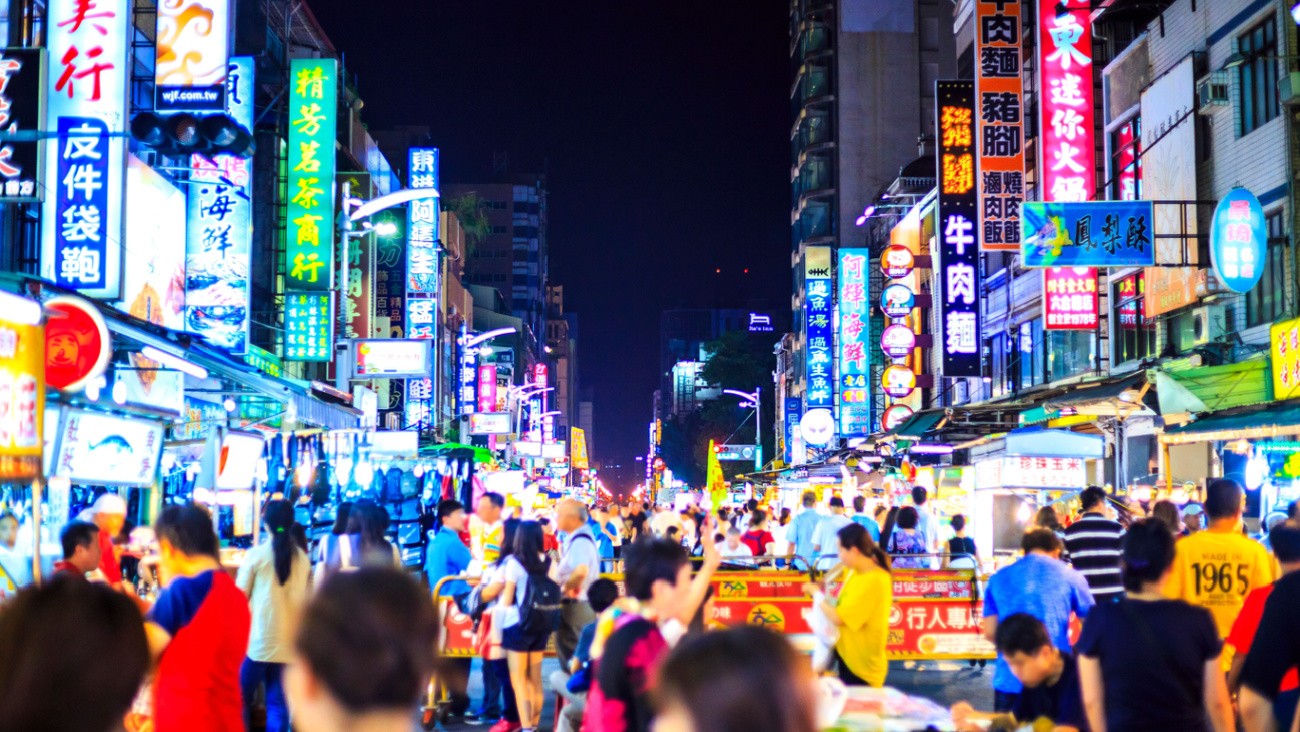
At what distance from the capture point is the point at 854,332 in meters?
52.6

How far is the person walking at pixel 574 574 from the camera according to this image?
10633mm

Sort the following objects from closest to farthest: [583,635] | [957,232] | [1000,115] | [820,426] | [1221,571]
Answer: [583,635], [1221,571], [1000,115], [957,232], [820,426]

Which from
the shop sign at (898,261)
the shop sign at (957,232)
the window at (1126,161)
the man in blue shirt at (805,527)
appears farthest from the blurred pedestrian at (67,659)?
the shop sign at (898,261)

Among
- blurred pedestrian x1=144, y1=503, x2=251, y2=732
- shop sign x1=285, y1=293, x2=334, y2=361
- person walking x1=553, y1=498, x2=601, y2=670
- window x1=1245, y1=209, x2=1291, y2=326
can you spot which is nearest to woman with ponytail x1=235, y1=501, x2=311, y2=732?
person walking x1=553, y1=498, x2=601, y2=670

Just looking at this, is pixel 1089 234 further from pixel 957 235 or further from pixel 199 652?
pixel 199 652

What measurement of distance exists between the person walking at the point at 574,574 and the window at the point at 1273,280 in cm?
1212

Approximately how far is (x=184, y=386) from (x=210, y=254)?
6318mm

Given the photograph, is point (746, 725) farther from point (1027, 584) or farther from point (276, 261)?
point (276, 261)

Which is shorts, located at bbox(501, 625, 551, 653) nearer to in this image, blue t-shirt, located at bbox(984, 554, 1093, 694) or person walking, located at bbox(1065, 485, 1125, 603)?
blue t-shirt, located at bbox(984, 554, 1093, 694)

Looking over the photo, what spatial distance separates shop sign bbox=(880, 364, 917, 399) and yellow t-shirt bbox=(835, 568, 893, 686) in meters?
35.2

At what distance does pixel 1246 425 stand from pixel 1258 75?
7.13 meters

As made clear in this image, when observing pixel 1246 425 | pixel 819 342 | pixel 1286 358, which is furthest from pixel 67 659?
pixel 819 342

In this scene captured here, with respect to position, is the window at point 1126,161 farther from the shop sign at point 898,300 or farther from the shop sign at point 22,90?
the shop sign at point 22,90

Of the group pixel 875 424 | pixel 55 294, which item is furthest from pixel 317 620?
pixel 875 424
